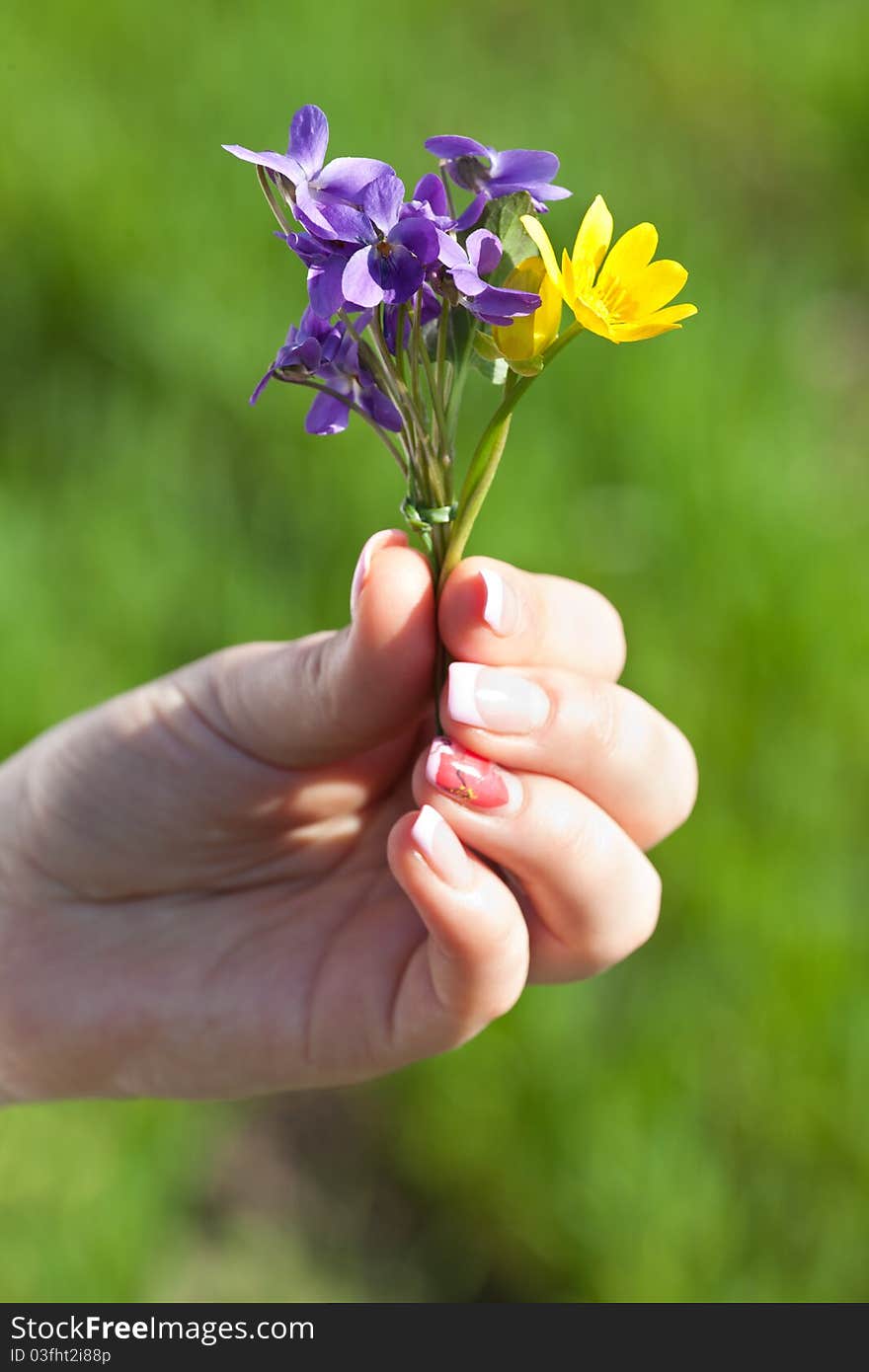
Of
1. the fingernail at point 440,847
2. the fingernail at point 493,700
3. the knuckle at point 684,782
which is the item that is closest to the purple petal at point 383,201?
the fingernail at point 493,700

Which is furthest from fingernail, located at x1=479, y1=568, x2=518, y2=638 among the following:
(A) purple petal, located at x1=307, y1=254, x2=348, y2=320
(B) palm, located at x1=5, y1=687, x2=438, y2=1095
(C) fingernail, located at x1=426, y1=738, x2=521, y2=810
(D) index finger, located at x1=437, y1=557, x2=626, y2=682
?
(B) palm, located at x1=5, y1=687, x2=438, y2=1095

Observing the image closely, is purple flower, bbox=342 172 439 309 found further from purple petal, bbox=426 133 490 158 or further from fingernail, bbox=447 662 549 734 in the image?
fingernail, bbox=447 662 549 734

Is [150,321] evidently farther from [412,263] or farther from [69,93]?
[412,263]

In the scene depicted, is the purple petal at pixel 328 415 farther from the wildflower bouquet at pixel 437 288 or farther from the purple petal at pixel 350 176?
the purple petal at pixel 350 176

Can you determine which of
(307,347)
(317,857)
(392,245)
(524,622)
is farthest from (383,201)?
(317,857)

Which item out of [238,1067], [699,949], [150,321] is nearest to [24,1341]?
[238,1067]

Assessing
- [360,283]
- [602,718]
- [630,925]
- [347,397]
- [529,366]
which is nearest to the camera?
[360,283]

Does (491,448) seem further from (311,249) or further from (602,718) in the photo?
(602,718)

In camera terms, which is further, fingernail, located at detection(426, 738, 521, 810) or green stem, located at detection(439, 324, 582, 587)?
fingernail, located at detection(426, 738, 521, 810)
